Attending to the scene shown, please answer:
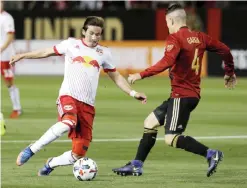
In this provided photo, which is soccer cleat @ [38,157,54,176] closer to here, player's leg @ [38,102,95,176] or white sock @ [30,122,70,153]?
player's leg @ [38,102,95,176]

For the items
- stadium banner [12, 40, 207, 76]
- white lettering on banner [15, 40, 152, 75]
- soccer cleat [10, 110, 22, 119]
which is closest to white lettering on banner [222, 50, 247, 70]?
stadium banner [12, 40, 207, 76]

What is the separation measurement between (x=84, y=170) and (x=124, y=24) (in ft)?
78.3

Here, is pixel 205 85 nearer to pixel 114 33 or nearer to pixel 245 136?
pixel 114 33

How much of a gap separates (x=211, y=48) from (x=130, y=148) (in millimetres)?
3240

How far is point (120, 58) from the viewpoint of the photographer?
3375cm

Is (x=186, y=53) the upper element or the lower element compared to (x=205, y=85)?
upper

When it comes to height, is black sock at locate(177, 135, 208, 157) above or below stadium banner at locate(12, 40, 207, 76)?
above

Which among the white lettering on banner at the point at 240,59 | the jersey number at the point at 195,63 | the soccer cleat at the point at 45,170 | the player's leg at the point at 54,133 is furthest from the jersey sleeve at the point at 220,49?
the white lettering on banner at the point at 240,59

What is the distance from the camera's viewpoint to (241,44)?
3278 cm

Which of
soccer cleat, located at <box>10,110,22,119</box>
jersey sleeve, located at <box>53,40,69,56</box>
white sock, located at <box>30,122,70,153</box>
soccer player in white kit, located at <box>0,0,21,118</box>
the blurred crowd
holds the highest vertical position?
jersey sleeve, located at <box>53,40,69,56</box>

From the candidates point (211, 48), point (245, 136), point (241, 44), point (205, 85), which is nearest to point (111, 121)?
point (245, 136)

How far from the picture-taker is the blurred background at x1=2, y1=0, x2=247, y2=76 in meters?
33.9

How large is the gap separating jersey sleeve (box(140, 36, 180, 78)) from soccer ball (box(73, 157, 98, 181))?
122 cm

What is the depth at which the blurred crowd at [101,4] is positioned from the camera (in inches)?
1350
